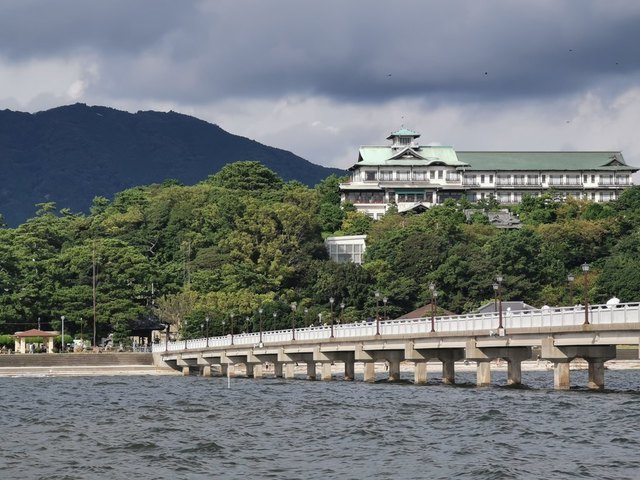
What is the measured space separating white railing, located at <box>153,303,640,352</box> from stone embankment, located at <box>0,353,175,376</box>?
14.2 meters

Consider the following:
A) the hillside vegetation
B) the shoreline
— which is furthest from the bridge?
the hillside vegetation

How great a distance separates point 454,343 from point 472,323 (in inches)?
75.8

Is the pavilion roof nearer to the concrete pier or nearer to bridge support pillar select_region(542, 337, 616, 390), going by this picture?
the concrete pier

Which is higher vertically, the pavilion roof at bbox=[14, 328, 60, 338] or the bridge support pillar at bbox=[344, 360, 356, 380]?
the pavilion roof at bbox=[14, 328, 60, 338]

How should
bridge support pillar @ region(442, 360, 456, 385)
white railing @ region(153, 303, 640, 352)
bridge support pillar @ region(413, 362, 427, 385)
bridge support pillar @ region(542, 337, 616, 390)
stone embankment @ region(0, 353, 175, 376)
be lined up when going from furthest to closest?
stone embankment @ region(0, 353, 175, 376), bridge support pillar @ region(413, 362, 427, 385), bridge support pillar @ region(442, 360, 456, 385), bridge support pillar @ region(542, 337, 616, 390), white railing @ region(153, 303, 640, 352)

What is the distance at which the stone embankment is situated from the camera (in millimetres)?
133250

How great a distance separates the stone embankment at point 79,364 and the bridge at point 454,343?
9.61 metres

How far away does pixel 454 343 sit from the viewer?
8438cm

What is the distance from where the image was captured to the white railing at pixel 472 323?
2729 inches

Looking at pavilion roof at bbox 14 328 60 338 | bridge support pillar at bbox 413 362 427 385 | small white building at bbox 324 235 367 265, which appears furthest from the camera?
small white building at bbox 324 235 367 265

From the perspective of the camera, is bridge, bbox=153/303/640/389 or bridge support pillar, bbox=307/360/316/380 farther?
bridge support pillar, bbox=307/360/316/380

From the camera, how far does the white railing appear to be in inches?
2729

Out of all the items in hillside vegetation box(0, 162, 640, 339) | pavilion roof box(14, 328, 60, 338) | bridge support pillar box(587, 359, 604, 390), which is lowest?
bridge support pillar box(587, 359, 604, 390)

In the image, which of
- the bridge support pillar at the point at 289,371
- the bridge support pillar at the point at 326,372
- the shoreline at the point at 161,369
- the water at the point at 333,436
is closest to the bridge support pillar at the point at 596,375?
the water at the point at 333,436
